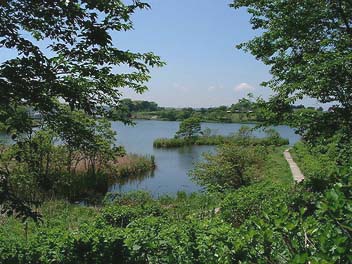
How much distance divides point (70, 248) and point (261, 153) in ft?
48.1

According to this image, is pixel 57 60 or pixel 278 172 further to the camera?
pixel 278 172

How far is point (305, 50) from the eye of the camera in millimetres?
8867

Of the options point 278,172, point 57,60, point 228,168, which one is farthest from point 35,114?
point 278,172

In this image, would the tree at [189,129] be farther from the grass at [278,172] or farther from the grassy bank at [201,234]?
the grassy bank at [201,234]

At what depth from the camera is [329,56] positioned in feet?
24.2

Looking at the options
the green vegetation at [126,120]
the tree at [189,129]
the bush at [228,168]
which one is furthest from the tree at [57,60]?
the tree at [189,129]

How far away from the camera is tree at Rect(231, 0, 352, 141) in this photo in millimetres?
7852

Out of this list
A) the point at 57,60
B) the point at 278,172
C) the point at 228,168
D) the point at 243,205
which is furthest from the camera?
the point at 278,172

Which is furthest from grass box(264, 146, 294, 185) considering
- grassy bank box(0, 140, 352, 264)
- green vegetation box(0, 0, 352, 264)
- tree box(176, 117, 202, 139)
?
tree box(176, 117, 202, 139)

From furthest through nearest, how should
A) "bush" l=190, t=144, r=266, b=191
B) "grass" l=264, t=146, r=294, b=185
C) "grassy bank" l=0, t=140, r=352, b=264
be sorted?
"grass" l=264, t=146, r=294, b=185 → "bush" l=190, t=144, r=266, b=191 → "grassy bank" l=0, t=140, r=352, b=264

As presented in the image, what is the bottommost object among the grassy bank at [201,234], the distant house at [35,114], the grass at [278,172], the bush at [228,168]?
the grass at [278,172]

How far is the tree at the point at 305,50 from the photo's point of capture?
785cm

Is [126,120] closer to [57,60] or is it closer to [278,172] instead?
[57,60]

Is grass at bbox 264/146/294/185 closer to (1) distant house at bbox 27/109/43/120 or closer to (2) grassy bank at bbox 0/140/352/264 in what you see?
(2) grassy bank at bbox 0/140/352/264
